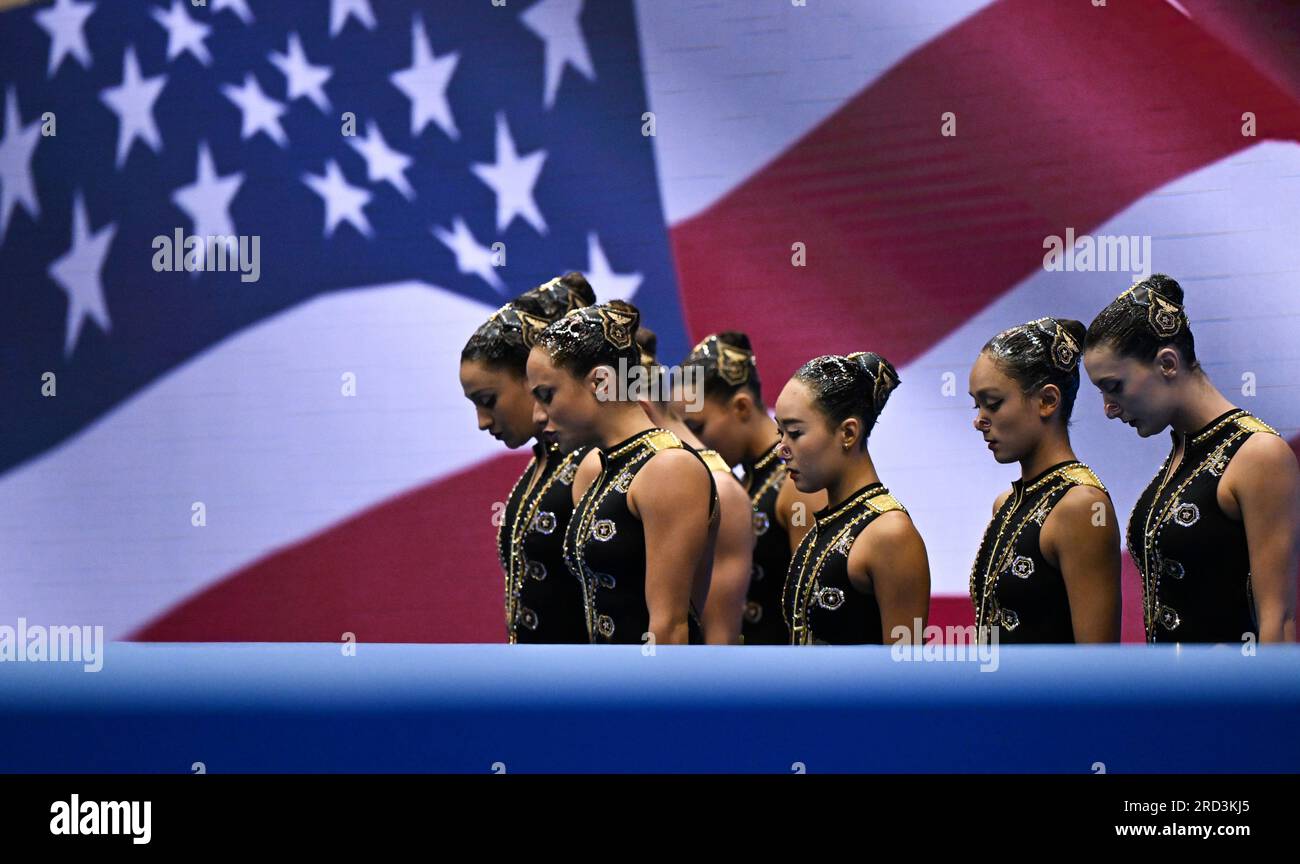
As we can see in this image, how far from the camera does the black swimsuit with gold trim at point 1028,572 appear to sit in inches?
114

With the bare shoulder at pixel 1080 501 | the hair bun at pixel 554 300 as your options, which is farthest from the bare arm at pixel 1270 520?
the hair bun at pixel 554 300

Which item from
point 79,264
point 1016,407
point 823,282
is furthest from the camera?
point 79,264

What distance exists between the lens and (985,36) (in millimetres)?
5332

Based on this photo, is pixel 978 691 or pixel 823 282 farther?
pixel 823 282

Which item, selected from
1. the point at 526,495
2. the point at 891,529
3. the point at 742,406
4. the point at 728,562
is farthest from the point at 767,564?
the point at 891,529

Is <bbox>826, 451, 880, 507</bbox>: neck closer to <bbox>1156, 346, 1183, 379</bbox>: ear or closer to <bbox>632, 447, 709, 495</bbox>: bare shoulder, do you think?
<bbox>632, 447, 709, 495</bbox>: bare shoulder

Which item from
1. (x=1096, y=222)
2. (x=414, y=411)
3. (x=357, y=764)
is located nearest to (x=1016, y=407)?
(x=357, y=764)

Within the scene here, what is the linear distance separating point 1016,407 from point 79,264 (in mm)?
4689

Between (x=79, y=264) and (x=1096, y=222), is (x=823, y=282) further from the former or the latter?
(x=79, y=264)

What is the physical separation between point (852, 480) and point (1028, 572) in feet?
1.30

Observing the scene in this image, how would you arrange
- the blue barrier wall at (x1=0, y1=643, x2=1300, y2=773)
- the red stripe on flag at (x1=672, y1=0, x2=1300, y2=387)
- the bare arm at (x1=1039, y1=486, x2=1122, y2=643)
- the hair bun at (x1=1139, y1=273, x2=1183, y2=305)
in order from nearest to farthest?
the blue barrier wall at (x1=0, y1=643, x2=1300, y2=773) → the bare arm at (x1=1039, y1=486, x2=1122, y2=643) → the hair bun at (x1=1139, y1=273, x2=1183, y2=305) → the red stripe on flag at (x1=672, y1=0, x2=1300, y2=387)

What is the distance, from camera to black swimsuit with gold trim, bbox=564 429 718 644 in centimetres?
311

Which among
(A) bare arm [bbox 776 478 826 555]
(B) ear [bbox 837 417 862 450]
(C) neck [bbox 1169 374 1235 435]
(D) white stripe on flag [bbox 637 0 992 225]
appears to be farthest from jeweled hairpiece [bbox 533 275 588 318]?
(D) white stripe on flag [bbox 637 0 992 225]
